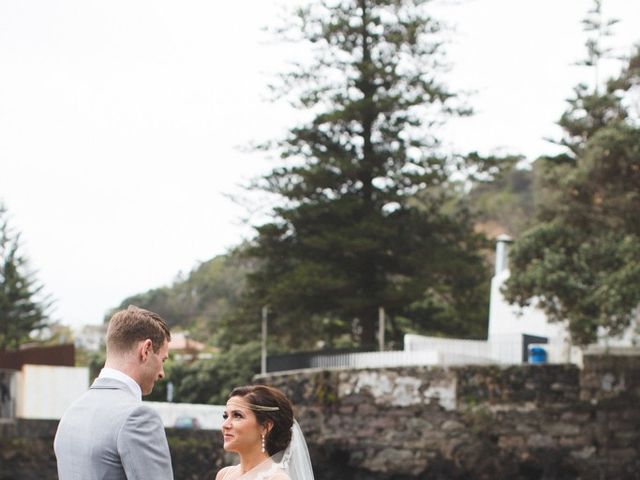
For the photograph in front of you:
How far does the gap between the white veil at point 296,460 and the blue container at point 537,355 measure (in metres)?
20.7

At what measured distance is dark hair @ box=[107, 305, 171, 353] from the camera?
346cm

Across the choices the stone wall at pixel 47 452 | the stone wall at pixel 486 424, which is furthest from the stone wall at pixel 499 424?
the stone wall at pixel 47 452

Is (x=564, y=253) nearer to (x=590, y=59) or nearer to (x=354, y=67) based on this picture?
(x=590, y=59)

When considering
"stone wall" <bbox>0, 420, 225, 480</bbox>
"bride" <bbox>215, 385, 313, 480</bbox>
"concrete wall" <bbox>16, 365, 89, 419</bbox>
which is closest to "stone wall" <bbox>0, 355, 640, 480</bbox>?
"stone wall" <bbox>0, 420, 225, 480</bbox>

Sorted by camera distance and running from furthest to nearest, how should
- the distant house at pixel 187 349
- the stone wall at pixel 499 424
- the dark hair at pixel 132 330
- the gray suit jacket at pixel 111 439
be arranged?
the distant house at pixel 187 349
the stone wall at pixel 499 424
the dark hair at pixel 132 330
the gray suit jacket at pixel 111 439

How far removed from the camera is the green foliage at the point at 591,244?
Answer: 23188 mm

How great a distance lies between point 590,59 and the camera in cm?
2777

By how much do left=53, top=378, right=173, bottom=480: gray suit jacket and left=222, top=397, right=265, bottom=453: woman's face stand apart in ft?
4.34

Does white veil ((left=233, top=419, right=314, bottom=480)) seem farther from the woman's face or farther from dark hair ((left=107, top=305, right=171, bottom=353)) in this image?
dark hair ((left=107, top=305, right=171, bottom=353))

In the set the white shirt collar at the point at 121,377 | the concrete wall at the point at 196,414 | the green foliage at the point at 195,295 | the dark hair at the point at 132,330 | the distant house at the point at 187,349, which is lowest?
the concrete wall at the point at 196,414

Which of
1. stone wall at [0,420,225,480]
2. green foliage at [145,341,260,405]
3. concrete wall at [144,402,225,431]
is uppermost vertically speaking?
green foliage at [145,341,260,405]

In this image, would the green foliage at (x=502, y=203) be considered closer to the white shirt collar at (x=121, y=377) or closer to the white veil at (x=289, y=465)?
the white veil at (x=289, y=465)

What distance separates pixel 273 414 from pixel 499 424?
A: 20.1m

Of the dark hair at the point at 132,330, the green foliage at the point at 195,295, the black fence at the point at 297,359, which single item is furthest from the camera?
the green foliage at the point at 195,295
